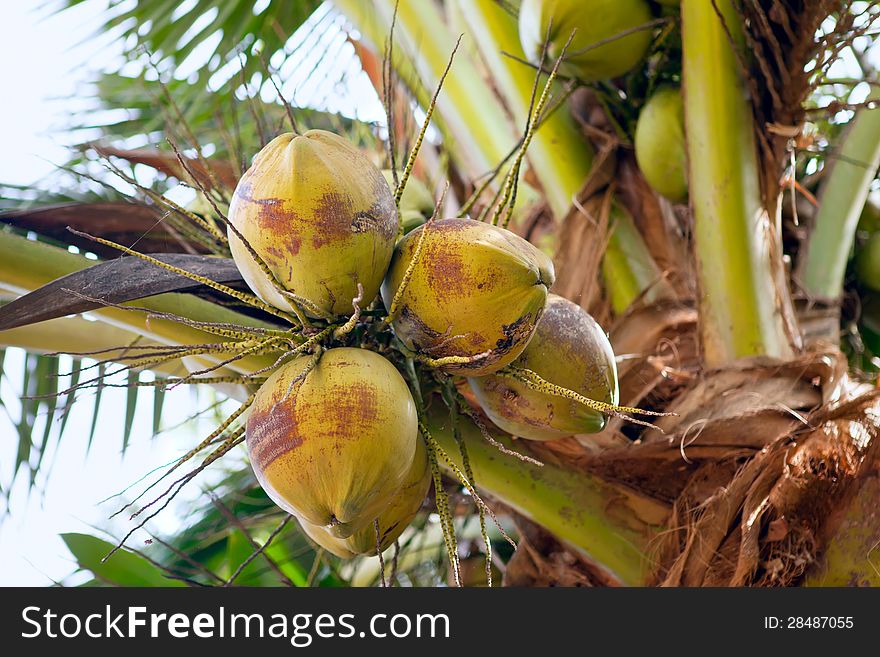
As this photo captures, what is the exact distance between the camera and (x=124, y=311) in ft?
3.87

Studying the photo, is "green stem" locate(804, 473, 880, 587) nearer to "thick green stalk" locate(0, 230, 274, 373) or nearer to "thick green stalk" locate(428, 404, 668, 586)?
"thick green stalk" locate(428, 404, 668, 586)

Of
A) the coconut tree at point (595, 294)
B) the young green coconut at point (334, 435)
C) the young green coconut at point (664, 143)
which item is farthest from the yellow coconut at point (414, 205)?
the young green coconut at point (334, 435)

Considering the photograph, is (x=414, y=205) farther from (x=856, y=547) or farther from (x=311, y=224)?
(x=856, y=547)

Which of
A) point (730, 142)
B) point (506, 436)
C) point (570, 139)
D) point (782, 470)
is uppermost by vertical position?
point (570, 139)

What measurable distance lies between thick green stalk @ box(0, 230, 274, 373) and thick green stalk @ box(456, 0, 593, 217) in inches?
30.3

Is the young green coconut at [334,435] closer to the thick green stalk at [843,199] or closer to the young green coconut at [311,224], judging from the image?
the young green coconut at [311,224]

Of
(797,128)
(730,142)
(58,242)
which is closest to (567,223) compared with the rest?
(730,142)

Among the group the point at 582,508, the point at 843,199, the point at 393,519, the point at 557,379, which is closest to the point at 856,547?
the point at 582,508

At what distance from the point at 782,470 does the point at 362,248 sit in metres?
0.71

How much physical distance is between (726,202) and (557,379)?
61cm

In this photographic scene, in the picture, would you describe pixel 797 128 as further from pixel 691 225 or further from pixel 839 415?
pixel 839 415

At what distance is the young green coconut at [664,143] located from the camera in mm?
1627
